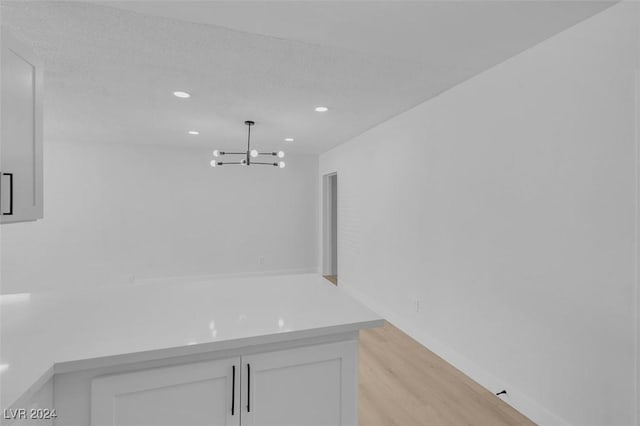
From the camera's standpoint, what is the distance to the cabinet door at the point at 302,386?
3.99 feet

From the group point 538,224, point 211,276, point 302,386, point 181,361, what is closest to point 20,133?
point 181,361

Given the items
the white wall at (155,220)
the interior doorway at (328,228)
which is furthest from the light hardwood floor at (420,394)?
the white wall at (155,220)

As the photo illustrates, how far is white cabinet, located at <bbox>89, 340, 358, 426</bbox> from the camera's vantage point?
1.07 meters

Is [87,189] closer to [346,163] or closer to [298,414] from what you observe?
[346,163]

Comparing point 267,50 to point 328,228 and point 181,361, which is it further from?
point 328,228

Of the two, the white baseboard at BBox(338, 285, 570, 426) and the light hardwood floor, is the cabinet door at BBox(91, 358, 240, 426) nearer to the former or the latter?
the light hardwood floor

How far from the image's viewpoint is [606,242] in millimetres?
1654

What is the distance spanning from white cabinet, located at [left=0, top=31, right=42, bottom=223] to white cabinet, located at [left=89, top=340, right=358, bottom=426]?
0.77 m

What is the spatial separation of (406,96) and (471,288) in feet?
5.87

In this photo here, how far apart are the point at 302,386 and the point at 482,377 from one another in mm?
1824

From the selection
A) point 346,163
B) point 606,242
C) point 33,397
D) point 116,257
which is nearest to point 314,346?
point 33,397

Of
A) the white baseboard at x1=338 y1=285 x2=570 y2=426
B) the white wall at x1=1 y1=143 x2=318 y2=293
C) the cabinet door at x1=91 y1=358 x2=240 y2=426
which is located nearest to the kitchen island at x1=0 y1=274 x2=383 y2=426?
the cabinet door at x1=91 y1=358 x2=240 y2=426

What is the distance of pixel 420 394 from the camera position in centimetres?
236

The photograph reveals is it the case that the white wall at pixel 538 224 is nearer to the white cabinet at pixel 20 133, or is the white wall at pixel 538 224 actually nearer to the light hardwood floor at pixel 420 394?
the light hardwood floor at pixel 420 394
